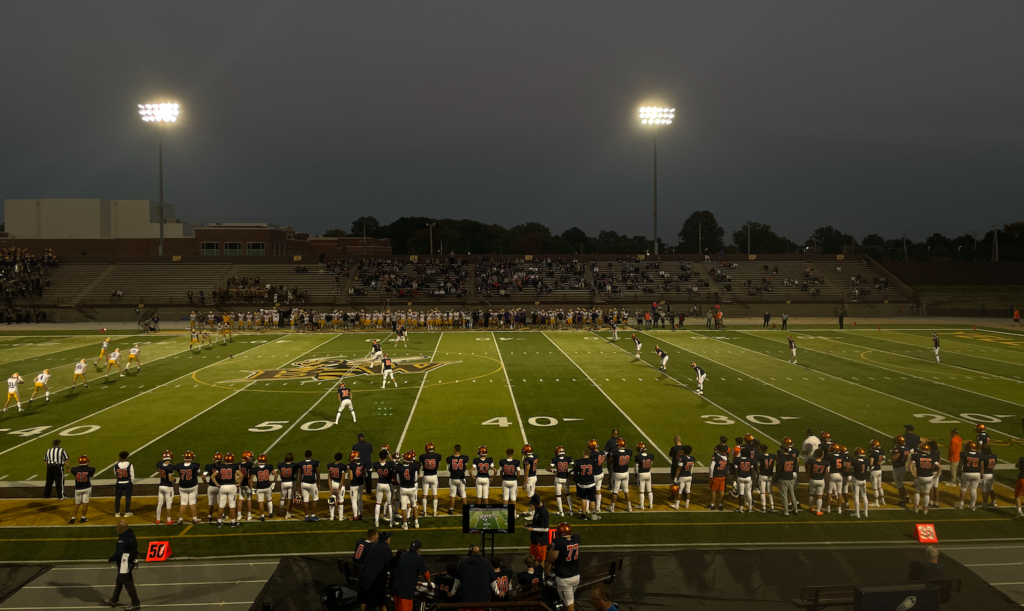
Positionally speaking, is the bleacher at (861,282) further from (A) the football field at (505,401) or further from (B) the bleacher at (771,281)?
(A) the football field at (505,401)

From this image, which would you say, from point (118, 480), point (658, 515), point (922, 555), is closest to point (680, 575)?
point (658, 515)

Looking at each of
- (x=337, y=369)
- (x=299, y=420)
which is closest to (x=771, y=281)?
(x=337, y=369)

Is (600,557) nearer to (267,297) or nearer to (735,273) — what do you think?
(267,297)

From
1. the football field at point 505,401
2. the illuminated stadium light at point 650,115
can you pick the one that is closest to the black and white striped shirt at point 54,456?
the football field at point 505,401

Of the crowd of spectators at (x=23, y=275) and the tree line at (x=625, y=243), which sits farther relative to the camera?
the tree line at (x=625, y=243)

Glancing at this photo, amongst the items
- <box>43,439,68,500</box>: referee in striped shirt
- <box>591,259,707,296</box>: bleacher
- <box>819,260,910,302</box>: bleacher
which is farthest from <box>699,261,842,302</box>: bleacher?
<box>43,439,68,500</box>: referee in striped shirt

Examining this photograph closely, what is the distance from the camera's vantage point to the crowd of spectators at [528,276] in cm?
5516

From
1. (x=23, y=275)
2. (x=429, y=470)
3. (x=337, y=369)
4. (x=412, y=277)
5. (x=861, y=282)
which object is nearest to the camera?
(x=429, y=470)

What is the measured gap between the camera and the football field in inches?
640

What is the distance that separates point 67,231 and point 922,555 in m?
97.3

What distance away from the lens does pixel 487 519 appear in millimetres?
8672

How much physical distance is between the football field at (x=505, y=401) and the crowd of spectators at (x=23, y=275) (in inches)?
796

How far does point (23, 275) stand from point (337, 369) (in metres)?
42.8

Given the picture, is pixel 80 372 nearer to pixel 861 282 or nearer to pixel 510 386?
pixel 510 386
